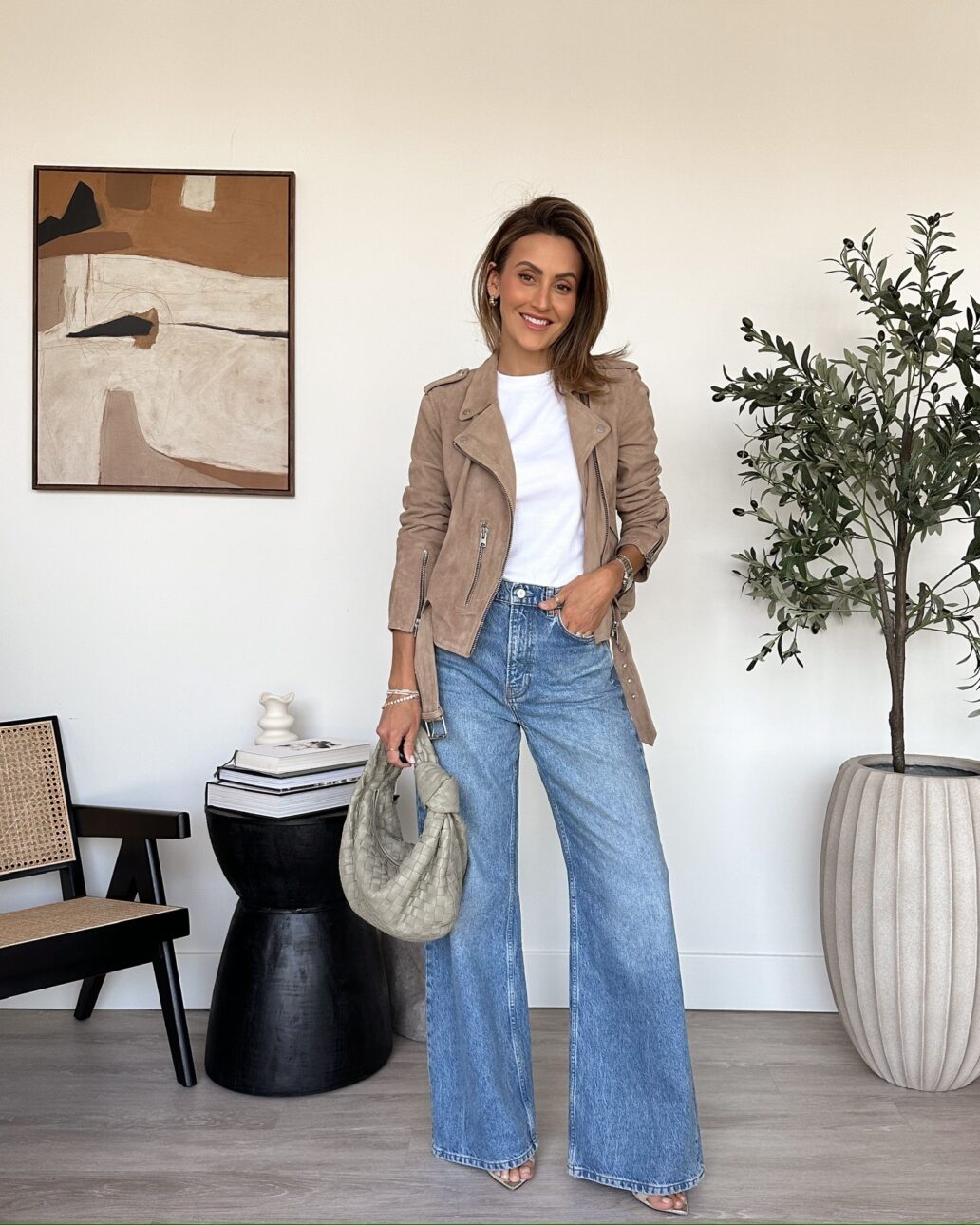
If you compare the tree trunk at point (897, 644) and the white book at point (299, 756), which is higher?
the tree trunk at point (897, 644)

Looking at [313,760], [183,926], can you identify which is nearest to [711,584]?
[313,760]

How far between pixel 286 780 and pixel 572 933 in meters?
0.70

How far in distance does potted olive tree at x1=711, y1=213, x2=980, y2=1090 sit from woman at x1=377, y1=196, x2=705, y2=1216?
1.72 ft

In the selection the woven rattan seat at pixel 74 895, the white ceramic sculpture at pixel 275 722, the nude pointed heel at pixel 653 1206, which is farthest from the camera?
the white ceramic sculpture at pixel 275 722

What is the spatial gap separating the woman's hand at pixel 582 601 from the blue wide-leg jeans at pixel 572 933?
2 centimetres

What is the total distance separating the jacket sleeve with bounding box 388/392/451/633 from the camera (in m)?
1.87

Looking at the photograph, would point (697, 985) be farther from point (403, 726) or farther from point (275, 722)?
point (403, 726)

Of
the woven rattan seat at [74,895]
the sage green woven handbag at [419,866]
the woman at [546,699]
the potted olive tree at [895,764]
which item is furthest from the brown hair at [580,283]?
the woven rattan seat at [74,895]

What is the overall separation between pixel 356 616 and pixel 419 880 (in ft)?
3.45

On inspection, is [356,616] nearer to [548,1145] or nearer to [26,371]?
[26,371]

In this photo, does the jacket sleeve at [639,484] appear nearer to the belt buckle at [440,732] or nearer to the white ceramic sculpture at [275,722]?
the belt buckle at [440,732]

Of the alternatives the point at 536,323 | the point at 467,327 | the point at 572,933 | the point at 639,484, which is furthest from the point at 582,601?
the point at 467,327

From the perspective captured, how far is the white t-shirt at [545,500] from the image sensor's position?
1.79m

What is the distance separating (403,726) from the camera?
71.6 inches
